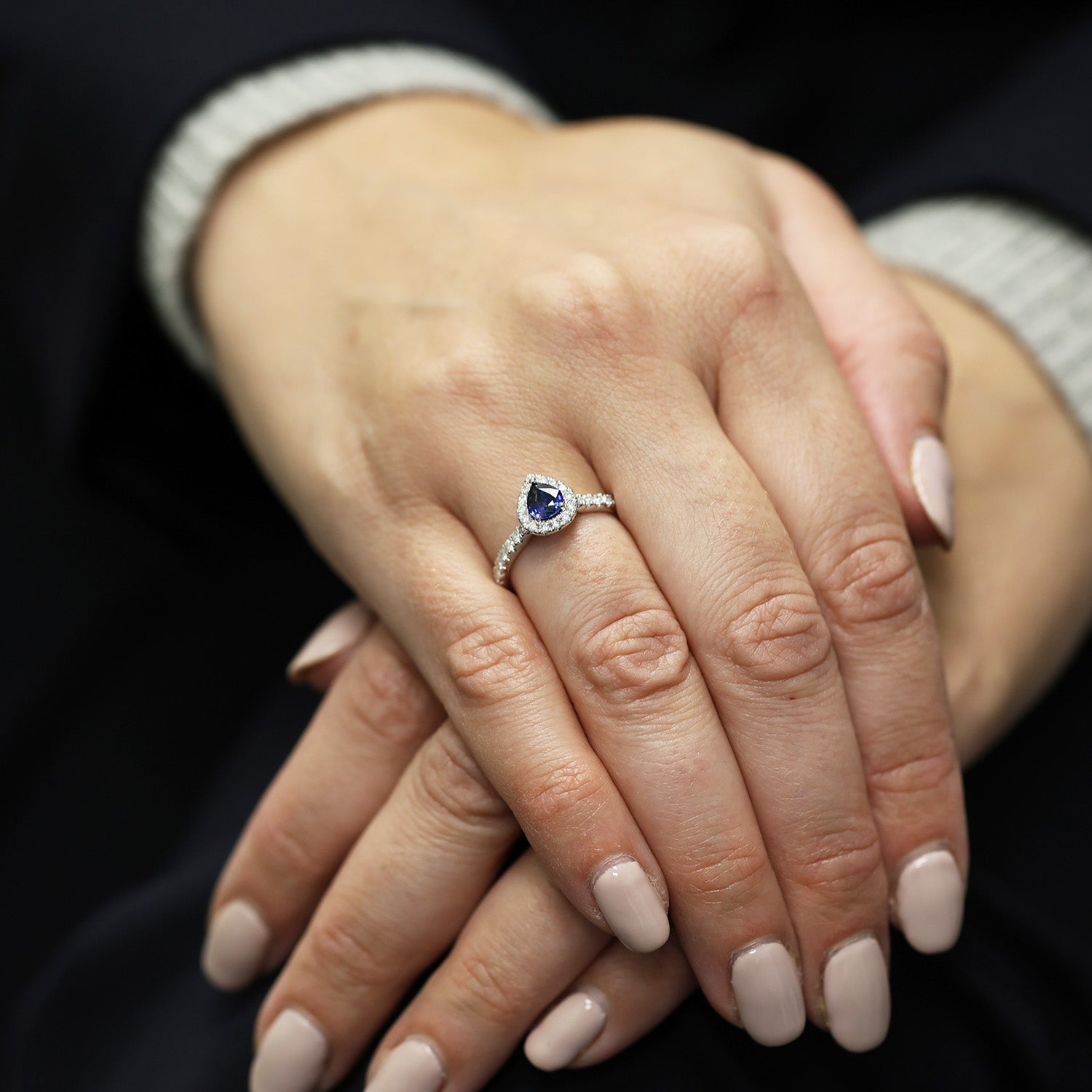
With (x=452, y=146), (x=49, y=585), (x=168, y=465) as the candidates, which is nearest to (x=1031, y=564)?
(x=452, y=146)

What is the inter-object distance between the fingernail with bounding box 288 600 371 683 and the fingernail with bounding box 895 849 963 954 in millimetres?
575

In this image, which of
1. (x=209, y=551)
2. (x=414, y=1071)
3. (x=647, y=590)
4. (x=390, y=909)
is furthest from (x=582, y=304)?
(x=209, y=551)

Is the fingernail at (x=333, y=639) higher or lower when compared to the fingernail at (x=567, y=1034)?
higher

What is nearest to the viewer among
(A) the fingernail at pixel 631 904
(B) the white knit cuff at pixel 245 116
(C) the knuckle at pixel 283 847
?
(A) the fingernail at pixel 631 904

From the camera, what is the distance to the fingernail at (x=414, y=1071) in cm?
86

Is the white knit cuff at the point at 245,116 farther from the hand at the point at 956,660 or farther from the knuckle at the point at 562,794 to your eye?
the knuckle at the point at 562,794

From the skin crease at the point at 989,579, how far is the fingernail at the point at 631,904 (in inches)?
4.2

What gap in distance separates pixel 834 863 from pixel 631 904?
0.17 metres

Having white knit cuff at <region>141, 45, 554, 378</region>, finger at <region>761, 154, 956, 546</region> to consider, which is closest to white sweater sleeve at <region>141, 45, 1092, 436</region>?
white knit cuff at <region>141, 45, 554, 378</region>

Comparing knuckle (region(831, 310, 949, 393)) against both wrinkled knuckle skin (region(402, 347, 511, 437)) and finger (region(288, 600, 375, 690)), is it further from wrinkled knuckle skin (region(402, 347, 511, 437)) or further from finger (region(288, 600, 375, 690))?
finger (region(288, 600, 375, 690))

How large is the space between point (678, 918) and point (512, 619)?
0.28 metres

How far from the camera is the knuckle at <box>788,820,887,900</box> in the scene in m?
0.79

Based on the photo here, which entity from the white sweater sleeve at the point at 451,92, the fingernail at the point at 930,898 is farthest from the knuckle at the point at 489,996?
the white sweater sleeve at the point at 451,92

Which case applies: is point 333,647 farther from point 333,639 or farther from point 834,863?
point 834,863
